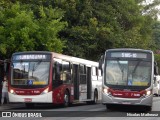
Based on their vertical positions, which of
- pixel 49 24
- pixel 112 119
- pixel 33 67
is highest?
pixel 49 24

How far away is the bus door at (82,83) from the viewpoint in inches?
1050

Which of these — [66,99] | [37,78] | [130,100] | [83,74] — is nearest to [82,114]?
[130,100]

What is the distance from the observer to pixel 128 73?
20.5 meters

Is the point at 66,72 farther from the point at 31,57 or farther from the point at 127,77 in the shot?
the point at 127,77

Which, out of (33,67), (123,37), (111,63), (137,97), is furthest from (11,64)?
(123,37)

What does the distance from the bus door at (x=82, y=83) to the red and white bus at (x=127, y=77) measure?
5.78 meters

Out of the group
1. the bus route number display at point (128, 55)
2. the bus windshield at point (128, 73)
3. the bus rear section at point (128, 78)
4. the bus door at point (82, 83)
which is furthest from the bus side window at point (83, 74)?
the bus windshield at point (128, 73)

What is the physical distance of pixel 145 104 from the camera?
20.0m

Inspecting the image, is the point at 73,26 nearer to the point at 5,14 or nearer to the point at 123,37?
the point at 123,37

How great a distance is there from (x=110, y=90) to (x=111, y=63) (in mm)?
1418

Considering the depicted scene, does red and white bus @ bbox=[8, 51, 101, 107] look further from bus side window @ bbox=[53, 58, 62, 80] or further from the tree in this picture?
the tree

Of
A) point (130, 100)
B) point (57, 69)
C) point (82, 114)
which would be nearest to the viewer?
point (82, 114)

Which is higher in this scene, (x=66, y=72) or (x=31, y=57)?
(x=31, y=57)

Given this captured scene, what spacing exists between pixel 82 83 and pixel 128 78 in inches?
280
